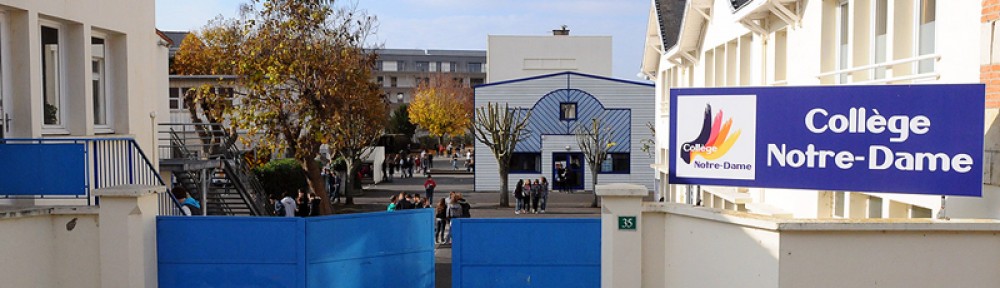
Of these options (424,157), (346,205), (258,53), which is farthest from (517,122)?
(258,53)

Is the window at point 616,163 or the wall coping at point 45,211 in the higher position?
the wall coping at point 45,211

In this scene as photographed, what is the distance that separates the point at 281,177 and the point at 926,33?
28.4 m

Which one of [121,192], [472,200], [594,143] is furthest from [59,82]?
[594,143]

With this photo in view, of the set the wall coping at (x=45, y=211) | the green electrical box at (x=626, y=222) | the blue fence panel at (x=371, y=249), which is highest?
the wall coping at (x=45, y=211)

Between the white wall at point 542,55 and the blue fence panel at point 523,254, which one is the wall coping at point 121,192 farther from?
the white wall at point 542,55

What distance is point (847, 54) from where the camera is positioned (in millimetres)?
11445

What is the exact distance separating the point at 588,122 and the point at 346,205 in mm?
14253

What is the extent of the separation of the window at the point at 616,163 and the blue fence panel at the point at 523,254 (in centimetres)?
3473

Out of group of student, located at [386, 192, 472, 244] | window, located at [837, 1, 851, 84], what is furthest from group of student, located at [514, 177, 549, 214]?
window, located at [837, 1, 851, 84]

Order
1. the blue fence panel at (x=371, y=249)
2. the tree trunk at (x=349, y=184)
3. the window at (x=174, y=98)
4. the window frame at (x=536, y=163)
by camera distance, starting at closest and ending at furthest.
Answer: the blue fence panel at (x=371, y=249) < the window at (x=174, y=98) < the tree trunk at (x=349, y=184) < the window frame at (x=536, y=163)

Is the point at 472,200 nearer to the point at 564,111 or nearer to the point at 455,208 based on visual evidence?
the point at 564,111

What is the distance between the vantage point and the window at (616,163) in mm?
45375

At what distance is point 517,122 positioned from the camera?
42.6 metres

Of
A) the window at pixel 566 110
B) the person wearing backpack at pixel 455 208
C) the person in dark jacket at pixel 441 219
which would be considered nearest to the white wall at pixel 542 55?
the window at pixel 566 110
